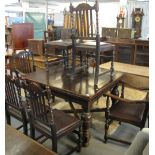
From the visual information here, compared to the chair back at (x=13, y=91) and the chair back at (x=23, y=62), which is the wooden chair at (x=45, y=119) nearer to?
the chair back at (x=13, y=91)

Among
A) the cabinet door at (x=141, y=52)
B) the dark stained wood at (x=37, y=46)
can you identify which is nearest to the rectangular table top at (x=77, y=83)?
the dark stained wood at (x=37, y=46)

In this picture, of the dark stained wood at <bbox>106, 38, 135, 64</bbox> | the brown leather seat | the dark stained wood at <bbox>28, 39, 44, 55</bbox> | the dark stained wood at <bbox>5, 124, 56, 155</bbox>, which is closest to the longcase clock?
the dark stained wood at <bbox>106, 38, 135, 64</bbox>

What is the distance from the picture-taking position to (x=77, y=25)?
8.02 feet

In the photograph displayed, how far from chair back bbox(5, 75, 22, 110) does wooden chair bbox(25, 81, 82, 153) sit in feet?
0.78

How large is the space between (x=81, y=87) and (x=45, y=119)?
504 millimetres

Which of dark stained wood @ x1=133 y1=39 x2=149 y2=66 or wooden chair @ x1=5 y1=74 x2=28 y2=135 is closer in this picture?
wooden chair @ x1=5 y1=74 x2=28 y2=135

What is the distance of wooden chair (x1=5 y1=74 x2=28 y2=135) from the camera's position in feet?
6.84

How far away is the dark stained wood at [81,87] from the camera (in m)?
1.97

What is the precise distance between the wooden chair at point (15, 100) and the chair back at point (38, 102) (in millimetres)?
242

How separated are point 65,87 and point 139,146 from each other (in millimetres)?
1103

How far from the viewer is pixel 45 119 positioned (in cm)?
192

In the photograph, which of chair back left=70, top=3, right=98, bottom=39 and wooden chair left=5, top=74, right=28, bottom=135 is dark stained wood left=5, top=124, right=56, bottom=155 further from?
chair back left=70, top=3, right=98, bottom=39
